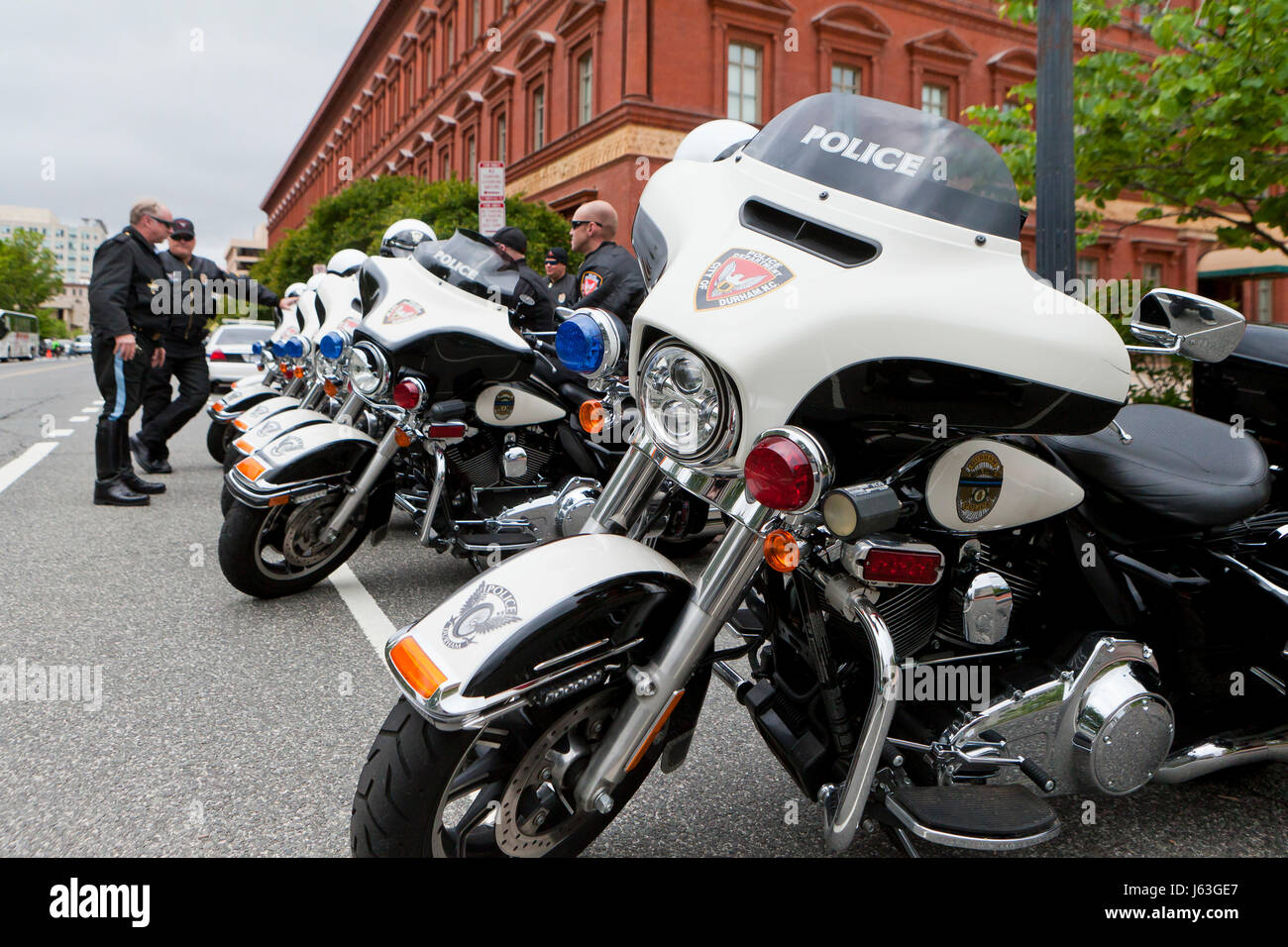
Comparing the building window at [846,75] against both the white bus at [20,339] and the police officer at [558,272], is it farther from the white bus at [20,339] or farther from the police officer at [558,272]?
the white bus at [20,339]

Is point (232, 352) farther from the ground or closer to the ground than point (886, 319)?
farther from the ground

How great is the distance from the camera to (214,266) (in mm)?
8008

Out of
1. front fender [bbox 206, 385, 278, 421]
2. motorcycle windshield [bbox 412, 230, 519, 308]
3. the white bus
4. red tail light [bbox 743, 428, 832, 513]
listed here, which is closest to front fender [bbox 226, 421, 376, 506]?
motorcycle windshield [bbox 412, 230, 519, 308]

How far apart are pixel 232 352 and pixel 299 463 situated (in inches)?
684

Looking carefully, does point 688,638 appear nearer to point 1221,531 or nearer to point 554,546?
point 554,546

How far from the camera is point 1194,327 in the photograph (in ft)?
6.91

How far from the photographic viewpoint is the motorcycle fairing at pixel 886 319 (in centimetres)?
172

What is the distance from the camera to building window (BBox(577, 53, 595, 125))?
2172 centimetres

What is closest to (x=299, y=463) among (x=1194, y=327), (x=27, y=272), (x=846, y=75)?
(x=1194, y=327)

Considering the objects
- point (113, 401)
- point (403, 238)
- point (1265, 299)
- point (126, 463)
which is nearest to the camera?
point (403, 238)

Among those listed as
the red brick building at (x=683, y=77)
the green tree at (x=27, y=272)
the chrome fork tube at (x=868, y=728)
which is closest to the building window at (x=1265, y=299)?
the red brick building at (x=683, y=77)

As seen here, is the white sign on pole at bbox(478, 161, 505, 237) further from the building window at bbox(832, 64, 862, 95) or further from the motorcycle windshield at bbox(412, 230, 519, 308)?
the building window at bbox(832, 64, 862, 95)

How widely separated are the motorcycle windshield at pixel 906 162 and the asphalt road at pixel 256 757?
4.56 feet

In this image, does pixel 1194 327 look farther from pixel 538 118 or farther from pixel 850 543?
pixel 538 118
